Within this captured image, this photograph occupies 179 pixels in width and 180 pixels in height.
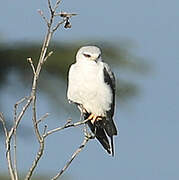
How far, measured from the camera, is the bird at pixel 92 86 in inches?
137

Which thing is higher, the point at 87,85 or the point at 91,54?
the point at 91,54

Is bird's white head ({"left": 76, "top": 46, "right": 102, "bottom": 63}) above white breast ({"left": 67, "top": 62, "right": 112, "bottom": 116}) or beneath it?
above

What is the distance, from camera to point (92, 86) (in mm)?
3512

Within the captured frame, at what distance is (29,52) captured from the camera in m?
8.34

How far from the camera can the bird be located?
3.48 meters

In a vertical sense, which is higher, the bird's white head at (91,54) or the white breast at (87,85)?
the bird's white head at (91,54)

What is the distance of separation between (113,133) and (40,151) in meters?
1.12

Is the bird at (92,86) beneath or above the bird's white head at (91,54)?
beneath

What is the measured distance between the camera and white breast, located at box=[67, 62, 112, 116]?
11.4 feet

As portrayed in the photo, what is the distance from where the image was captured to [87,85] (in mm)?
3486

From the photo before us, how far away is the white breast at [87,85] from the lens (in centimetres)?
349

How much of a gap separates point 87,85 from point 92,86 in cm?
3

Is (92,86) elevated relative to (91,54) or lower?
lower

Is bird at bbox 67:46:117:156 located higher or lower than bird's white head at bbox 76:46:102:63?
lower
